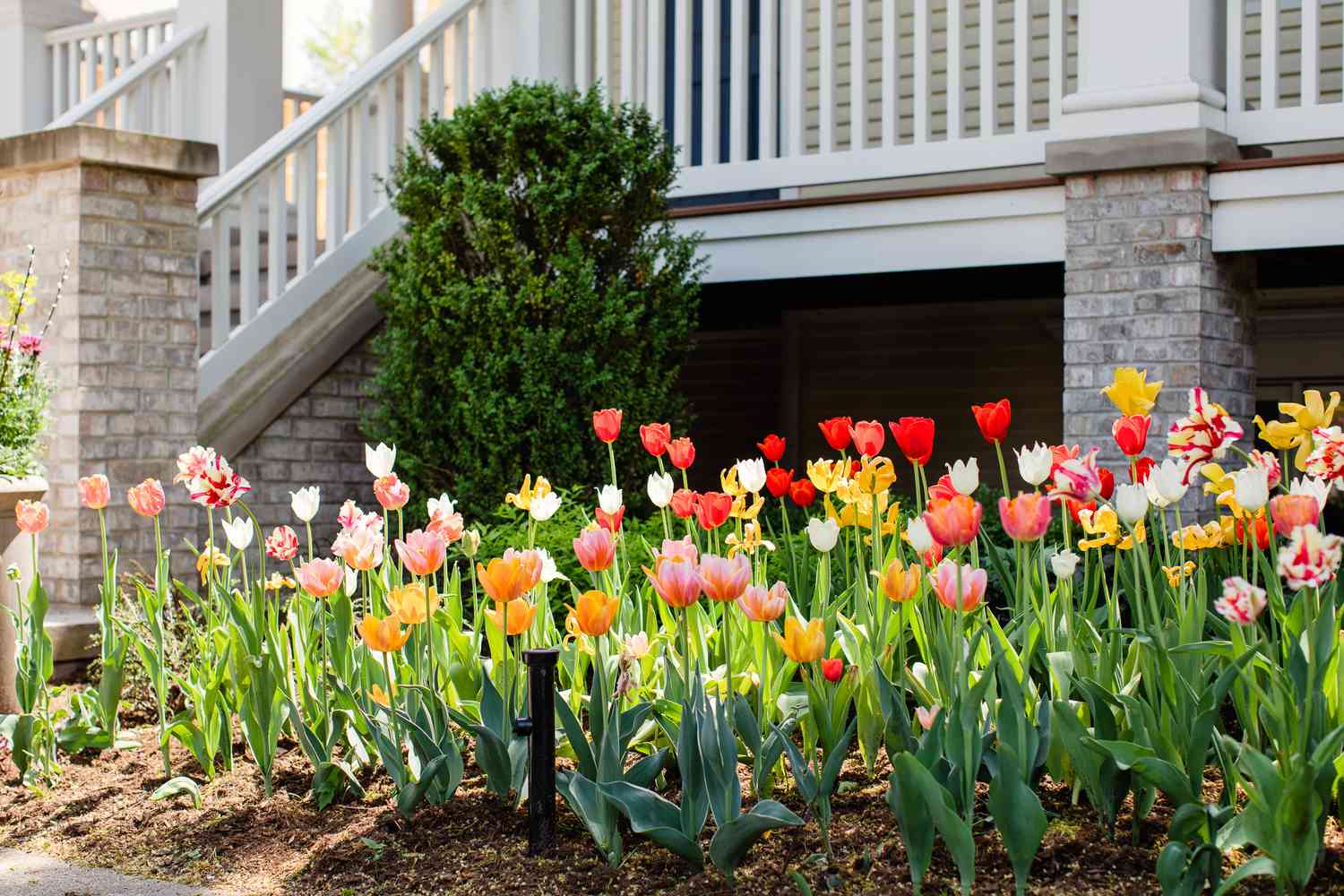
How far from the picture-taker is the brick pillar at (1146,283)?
20.9 ft

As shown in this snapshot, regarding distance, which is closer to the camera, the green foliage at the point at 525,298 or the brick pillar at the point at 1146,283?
the brick pillar at the point at 1146,283

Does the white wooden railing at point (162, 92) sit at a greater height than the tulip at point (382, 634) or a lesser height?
greater

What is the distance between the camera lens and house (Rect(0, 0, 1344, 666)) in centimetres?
641

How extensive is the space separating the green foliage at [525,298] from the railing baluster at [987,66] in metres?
1.54

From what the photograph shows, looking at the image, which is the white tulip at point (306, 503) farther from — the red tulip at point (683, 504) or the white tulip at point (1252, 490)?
the white tulip at point (1252, 490)

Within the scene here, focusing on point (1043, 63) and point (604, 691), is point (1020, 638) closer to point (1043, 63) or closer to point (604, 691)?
point (604, 691)

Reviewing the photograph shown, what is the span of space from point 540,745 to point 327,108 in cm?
521

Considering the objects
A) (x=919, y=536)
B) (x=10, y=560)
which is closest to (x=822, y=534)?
(x=919, y=536)

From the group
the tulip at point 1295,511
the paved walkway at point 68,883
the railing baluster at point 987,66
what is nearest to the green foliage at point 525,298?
the railing baluster at point 987,66

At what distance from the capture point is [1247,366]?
270 inches

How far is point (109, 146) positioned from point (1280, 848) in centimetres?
540

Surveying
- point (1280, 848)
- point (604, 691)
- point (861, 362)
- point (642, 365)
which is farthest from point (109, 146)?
point (861, 362)

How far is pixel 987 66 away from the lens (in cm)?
726

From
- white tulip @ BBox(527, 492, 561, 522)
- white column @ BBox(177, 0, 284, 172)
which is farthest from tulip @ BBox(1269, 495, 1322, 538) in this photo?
white column @ BBox(177, 0, 284, 172)
